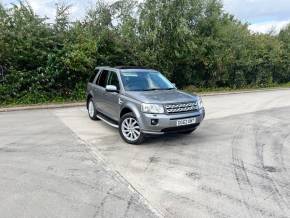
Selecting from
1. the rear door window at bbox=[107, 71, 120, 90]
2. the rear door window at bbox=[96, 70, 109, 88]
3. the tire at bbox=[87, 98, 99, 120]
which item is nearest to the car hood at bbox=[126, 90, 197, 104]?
the rear door window at bbox=[107, 71, 120, 90]

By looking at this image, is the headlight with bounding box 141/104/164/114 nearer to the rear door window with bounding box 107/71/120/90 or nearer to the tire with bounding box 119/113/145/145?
the tire with bounding box 119/113/145/145

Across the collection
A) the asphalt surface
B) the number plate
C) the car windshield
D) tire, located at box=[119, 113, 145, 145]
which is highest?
the car windshield

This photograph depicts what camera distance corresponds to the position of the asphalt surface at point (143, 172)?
452cm

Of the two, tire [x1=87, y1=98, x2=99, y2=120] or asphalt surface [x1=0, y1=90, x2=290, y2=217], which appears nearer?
asphalt surface [x1=0, y1=90, x2=290, y2=217]

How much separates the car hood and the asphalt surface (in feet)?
3.30

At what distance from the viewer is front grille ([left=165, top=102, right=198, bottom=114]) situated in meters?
7.21

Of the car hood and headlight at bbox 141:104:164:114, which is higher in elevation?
the car hood

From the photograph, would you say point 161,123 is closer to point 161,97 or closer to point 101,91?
point 161,97

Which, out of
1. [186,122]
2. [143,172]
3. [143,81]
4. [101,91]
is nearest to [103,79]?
[101,91]

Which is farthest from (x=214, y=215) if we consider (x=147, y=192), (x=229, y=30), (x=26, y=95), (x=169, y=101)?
(x=229, y=30)

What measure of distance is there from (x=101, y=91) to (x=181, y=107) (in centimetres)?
282

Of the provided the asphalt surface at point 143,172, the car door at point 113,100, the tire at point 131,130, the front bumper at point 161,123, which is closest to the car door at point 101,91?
the car door at point 113,100

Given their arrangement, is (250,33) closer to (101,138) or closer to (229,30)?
(229,30)

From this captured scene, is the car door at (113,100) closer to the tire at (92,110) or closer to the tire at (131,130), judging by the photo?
the tire at (131,130)
